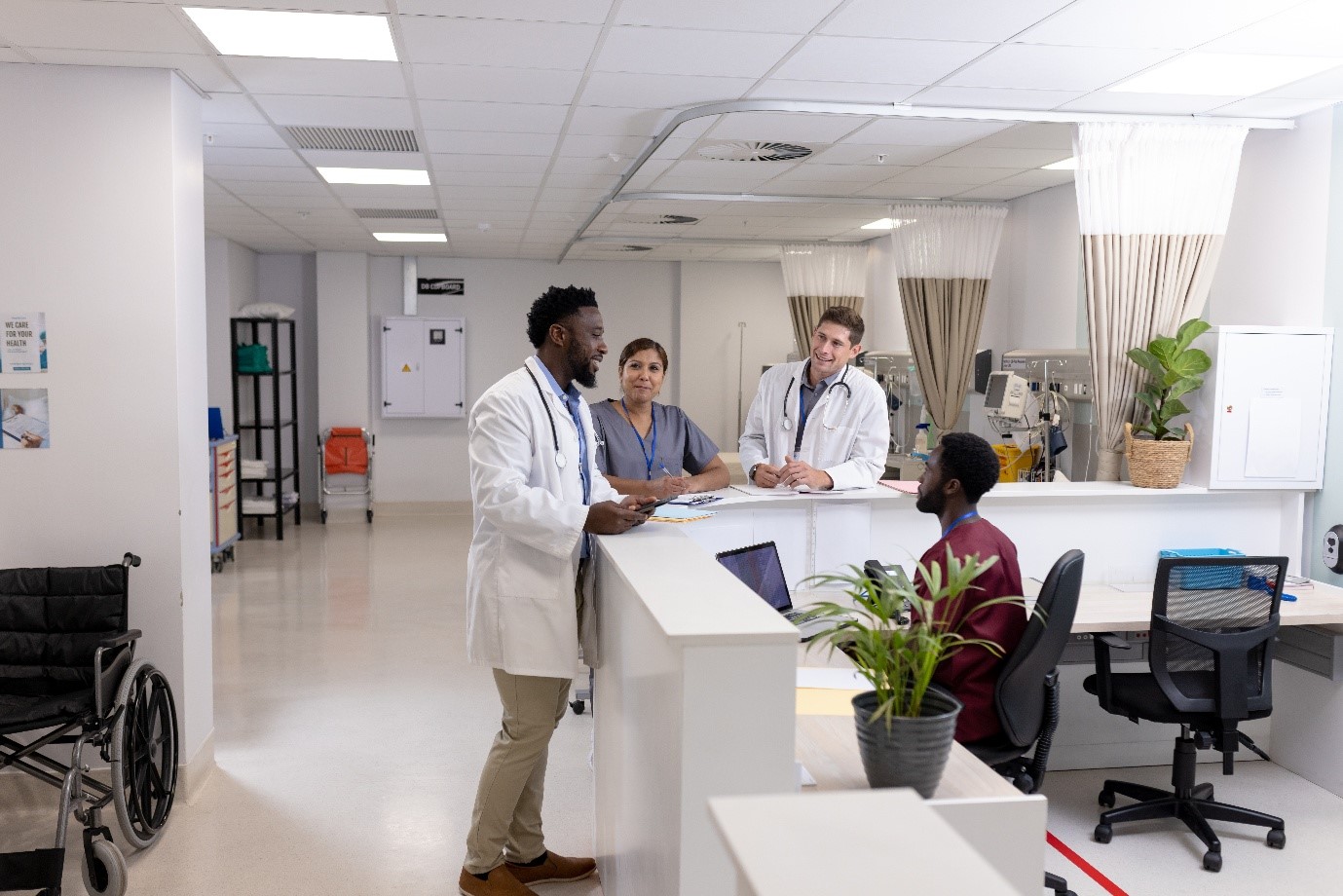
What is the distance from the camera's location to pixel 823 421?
15.4 feet

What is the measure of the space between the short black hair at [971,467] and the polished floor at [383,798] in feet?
4.54

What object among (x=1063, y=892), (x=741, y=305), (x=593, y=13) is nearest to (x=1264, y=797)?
(x=1063, y=892)

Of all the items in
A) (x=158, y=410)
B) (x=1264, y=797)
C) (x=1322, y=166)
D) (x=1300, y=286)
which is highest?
(x=1322, y=166)

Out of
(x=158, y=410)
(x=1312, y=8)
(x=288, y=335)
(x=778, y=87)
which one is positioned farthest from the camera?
(x=288, y=335)

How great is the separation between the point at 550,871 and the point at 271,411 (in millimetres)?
8848

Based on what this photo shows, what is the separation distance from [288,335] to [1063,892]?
9806 millimetres

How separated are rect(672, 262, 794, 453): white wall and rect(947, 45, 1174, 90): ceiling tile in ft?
25.9

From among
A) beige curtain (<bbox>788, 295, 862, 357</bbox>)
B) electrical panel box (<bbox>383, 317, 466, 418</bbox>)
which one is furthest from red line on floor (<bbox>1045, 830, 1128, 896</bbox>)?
electrical panel box (<bbox>383, 317, 466, 418</bbox>)

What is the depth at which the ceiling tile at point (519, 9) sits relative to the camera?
323 cm

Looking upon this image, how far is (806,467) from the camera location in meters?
4.38

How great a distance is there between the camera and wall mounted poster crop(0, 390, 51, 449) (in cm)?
391

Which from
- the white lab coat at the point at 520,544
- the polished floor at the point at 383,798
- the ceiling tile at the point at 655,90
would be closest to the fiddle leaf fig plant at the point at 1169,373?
the polished floor at the point at 383,798

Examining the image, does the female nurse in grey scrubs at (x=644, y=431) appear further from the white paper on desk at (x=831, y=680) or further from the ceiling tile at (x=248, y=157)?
the ceiling tile at (x=248, y=157)

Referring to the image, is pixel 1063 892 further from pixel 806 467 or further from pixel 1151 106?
pixel 1151 106
